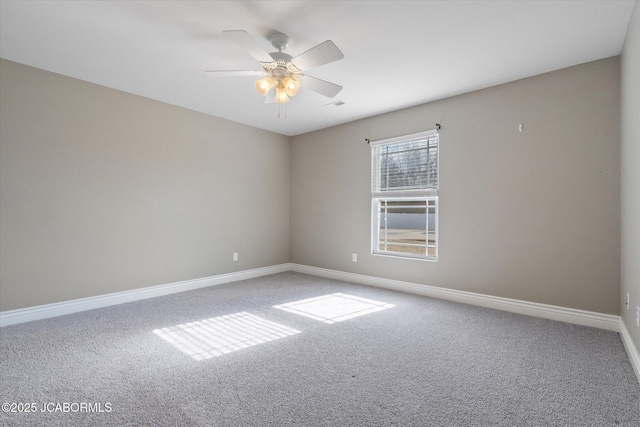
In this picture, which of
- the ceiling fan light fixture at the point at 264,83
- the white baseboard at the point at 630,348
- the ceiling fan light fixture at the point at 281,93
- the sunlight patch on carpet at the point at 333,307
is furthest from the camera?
the sunlight patch on carpet at the point at 333,307

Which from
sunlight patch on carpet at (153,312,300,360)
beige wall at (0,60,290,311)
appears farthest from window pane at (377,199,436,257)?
sunlight patch on carpet at (153,312,300,360)

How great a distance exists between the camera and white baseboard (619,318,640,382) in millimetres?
1950

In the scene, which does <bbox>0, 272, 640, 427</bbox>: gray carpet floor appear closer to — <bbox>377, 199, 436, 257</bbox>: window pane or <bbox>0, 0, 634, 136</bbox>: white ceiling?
<bbox>377, 199, 436, 257</bbox>: window pane

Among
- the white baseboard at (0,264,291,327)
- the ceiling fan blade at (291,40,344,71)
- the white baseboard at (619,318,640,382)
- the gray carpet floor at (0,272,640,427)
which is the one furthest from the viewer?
the white baseboard at (0,264,291,327)

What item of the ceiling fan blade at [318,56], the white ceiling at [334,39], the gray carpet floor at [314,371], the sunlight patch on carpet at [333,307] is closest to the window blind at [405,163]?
the white ceiling at [334,39]

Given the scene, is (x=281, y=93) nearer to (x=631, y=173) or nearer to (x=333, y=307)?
(x=333, y=307)

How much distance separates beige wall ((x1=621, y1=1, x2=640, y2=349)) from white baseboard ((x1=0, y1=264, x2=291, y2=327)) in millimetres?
4273

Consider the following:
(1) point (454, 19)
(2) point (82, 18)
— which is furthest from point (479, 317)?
(2) point (82, 18)

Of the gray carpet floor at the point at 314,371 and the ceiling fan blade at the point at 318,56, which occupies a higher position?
the ceiling fan blade at the point at 318,56

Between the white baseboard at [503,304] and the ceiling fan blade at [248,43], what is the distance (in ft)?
10.3

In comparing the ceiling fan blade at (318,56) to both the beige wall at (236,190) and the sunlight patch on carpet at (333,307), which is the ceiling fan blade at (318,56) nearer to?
the beige wall at (236,190)

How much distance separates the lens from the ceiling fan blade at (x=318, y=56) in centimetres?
206

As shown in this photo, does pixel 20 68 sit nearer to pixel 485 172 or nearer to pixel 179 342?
pixel 179 342

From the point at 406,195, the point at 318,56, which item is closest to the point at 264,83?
the point at 318,56
